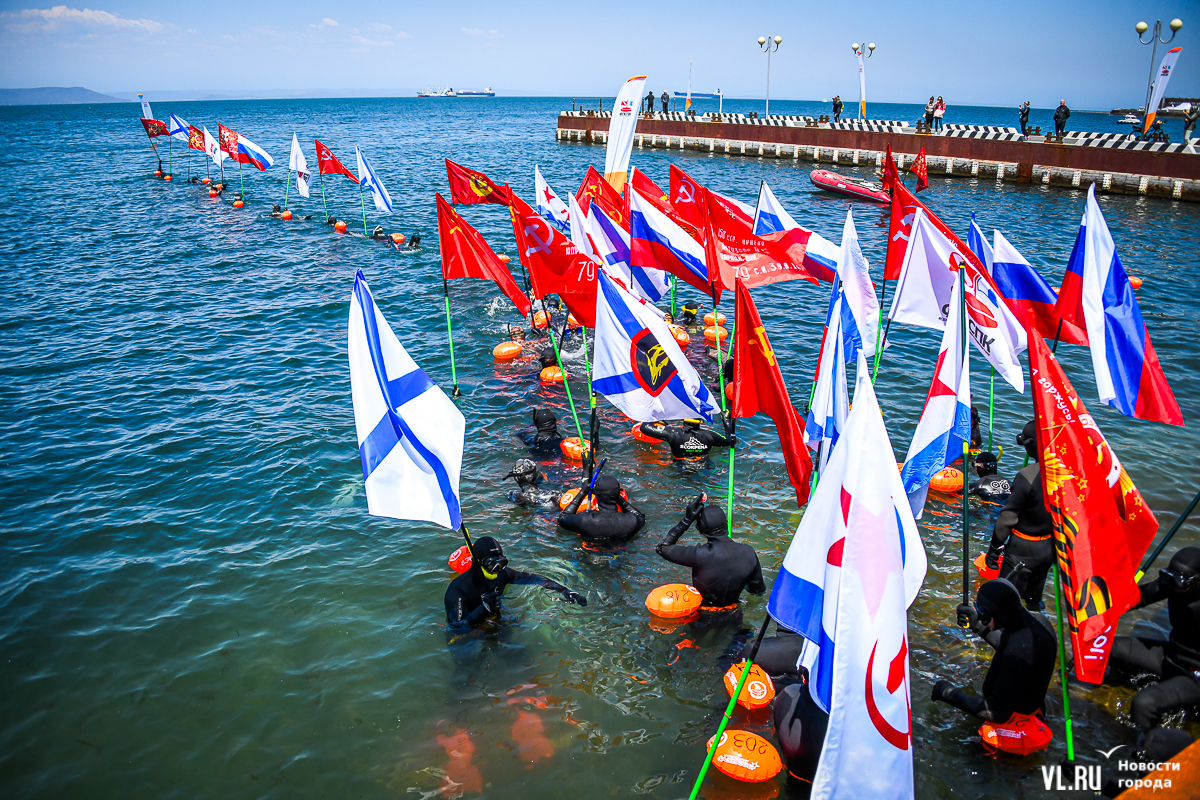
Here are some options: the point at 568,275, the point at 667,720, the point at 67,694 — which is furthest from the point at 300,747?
the point at 568,275

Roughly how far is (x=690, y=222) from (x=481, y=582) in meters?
10.1

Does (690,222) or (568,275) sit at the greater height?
(690,222)

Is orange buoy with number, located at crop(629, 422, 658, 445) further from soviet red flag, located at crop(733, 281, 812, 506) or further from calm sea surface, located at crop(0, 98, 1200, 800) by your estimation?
soviet red flag, located at crop(733, 281, 812, 506)

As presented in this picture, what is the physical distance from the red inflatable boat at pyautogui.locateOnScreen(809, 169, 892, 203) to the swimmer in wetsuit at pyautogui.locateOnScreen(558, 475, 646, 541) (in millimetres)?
37054

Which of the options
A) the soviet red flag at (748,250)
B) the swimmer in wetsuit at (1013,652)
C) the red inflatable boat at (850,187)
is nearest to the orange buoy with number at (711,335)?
the soviet red flag at (748,250)

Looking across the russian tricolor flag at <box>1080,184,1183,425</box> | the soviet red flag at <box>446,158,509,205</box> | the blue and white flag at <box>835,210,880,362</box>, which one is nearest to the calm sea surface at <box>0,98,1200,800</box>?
the russian tricolor flag at <box>1080,184,1183,425</box>

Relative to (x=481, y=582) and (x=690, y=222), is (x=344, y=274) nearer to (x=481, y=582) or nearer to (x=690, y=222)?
(x=690, y=222)

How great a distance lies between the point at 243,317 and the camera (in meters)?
21.8

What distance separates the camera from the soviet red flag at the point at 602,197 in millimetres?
16766

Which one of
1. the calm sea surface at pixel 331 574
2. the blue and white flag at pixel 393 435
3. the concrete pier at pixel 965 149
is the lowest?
the calm sea surface at pixel 331 574

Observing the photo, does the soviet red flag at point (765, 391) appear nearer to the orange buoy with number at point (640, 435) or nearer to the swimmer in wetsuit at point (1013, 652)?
the swimmer in wetsuit at point (1013, 652)

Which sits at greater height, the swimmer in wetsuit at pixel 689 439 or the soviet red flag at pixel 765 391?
the soviet red flag at pixel 765 391

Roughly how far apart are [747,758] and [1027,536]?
460 centimetres

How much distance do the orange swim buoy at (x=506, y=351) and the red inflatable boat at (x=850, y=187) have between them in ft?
103
